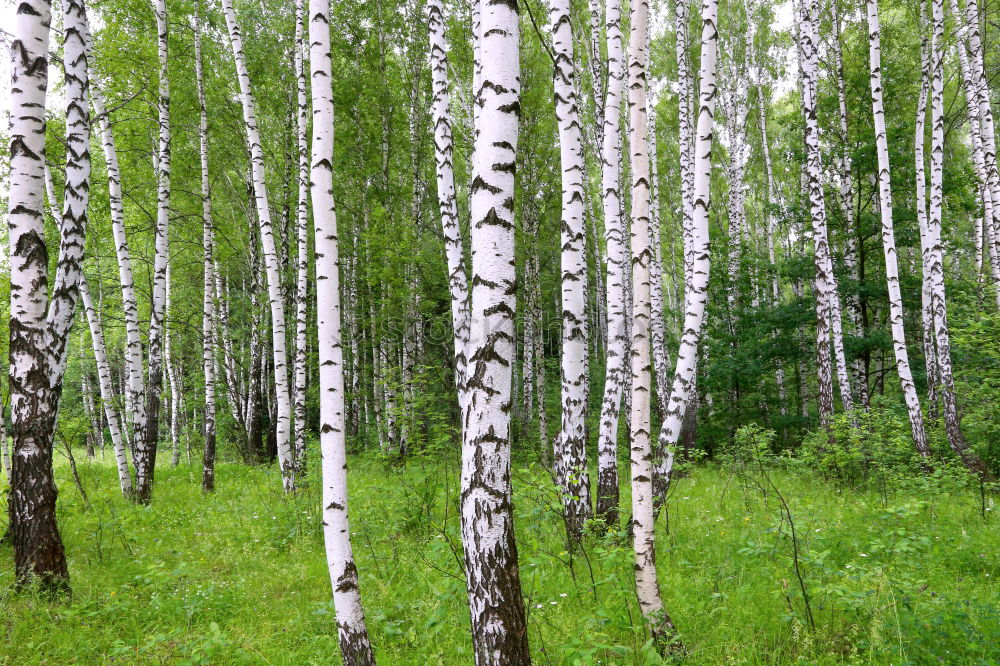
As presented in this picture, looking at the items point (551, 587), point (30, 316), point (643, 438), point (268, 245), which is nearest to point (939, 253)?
point (643, 438)

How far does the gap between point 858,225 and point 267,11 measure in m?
16.3

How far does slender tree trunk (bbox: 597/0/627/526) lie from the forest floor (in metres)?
0.71

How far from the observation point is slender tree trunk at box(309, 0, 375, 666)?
3555 mm

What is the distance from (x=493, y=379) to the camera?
8.67 feet

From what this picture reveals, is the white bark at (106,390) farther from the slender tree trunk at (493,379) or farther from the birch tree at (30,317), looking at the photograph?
the slender tree trunk at (493,379)

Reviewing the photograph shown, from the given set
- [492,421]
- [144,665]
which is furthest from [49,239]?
[492,421]

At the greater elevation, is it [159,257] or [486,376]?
[159,257]

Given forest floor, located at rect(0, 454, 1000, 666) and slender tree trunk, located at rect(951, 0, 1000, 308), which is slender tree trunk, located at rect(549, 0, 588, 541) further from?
A: slender tree trunk, located at rect(951, 0, 1000, 308)

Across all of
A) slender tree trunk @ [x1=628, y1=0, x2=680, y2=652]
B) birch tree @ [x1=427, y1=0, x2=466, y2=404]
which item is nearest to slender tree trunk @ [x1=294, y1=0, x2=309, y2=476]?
birch tree @ [x1=427, y1=0, x2=466, y2=404]

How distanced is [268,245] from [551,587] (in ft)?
20.8

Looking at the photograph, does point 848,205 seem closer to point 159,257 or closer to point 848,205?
point 848,205

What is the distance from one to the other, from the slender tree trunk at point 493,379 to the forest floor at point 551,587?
71 cm

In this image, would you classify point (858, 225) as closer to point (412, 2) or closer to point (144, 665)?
point (412, 2)

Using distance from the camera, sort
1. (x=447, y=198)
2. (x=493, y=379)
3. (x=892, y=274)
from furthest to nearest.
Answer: (x=892, y=274)
(x=447, y=198)
(x=493, y=379)
